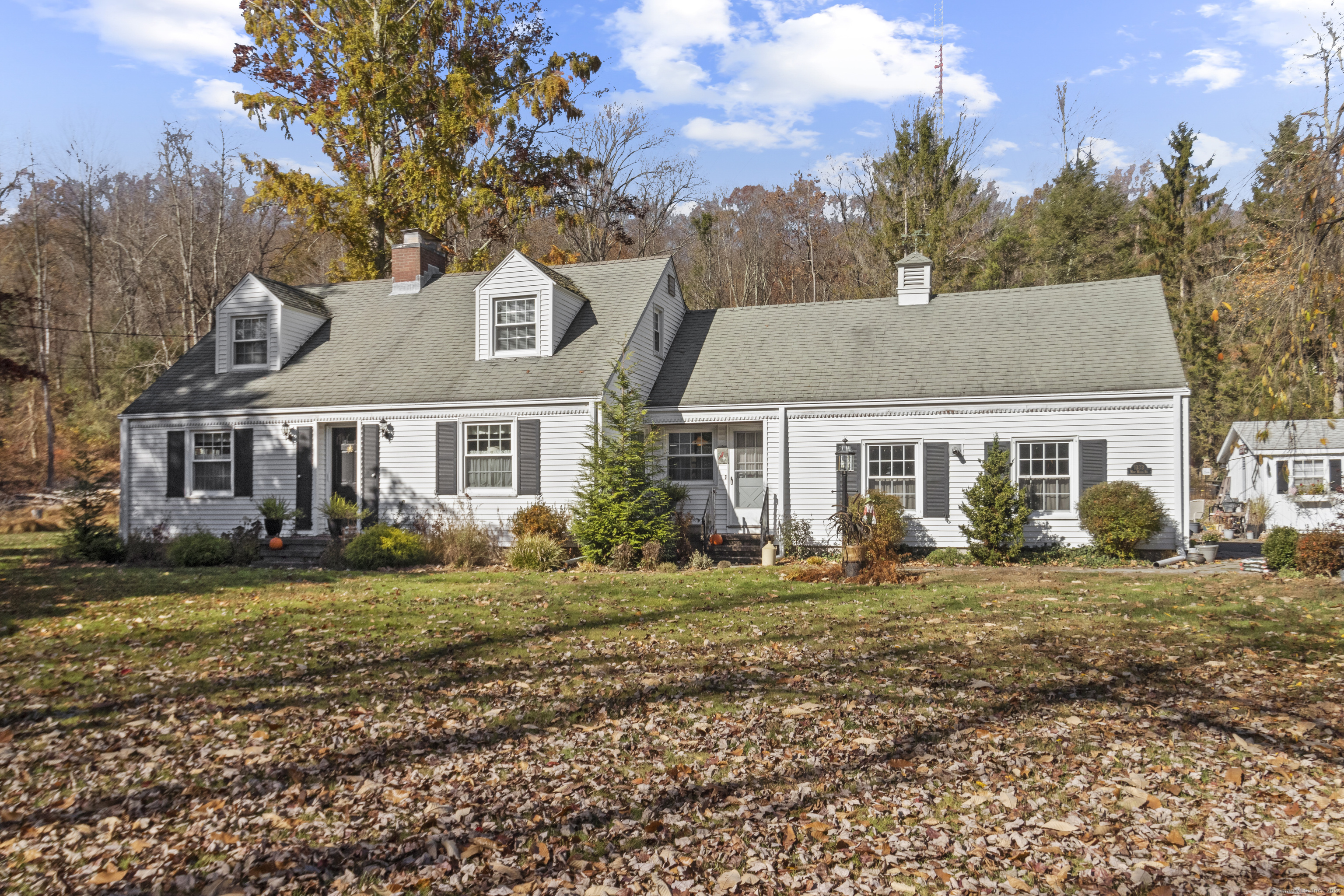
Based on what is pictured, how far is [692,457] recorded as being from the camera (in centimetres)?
1906

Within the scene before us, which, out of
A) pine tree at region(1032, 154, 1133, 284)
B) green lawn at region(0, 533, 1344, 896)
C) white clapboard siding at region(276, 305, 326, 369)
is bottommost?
green lawn at region(0, 533, 1344, 896)

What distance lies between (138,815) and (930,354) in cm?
1639

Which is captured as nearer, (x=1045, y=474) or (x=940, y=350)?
(x=1045, y=474)

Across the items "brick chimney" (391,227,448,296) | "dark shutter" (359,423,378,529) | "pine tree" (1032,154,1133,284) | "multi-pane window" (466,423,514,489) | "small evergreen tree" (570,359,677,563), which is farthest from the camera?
"pine tree" (1032,154,1133,284)

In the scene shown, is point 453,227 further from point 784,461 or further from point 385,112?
point 784,461

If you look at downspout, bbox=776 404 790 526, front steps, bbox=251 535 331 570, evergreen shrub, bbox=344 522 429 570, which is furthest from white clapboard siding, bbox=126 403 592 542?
downspout, bbox=776 404 790 526

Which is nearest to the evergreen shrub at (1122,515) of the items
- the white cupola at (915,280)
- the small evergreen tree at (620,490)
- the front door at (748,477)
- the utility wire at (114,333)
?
the front door at (748,477)

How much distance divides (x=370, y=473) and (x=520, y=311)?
16.2 ft

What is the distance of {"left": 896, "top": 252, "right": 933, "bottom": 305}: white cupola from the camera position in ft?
66.3

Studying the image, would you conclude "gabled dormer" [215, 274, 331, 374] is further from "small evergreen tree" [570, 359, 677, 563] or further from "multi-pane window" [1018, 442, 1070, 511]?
"multi-pane window" [1018, 442, 1070, 511]

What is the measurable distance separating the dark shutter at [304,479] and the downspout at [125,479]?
15.1ft

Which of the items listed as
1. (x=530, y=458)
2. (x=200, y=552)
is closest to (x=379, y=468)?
(x=530, y=458)

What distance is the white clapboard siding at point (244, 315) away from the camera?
821 inches

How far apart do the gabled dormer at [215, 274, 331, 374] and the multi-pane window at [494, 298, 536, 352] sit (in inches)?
222
